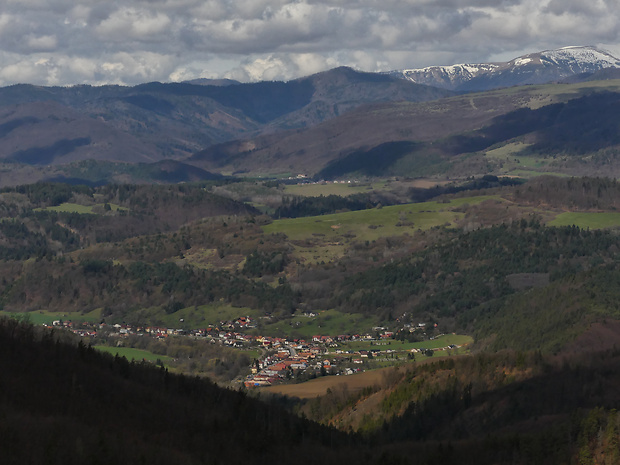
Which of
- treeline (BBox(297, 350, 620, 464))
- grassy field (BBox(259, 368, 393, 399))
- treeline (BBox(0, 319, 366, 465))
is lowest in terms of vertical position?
grassy field (BBox(259, 368, 393, 399))

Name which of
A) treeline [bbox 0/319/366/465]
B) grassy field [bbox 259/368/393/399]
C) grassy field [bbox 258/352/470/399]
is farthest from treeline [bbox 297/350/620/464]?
treeline [bbox 0/319/366/465]

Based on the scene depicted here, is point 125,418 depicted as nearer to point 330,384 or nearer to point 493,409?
point 493,409

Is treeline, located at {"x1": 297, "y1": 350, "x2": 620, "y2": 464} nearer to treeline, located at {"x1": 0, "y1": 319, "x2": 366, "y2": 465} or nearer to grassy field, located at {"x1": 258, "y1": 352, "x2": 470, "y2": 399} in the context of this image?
grassy field, located at {"x1": 258, "y1": 352, "x2": 470, "y2": 399}

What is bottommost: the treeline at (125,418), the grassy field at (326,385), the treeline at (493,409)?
the grassy field at (326,385)

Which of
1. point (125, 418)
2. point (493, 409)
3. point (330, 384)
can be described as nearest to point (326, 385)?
point (330, 384)

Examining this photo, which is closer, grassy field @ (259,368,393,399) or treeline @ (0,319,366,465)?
treeline @ (0,319,366,465)

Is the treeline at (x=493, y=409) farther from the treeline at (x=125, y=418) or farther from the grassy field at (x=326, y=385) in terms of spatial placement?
the treeline at (x=125, y=418)

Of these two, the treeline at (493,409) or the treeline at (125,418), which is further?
the treeline at (493,409)

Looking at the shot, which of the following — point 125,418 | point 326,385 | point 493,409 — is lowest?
point 326,385

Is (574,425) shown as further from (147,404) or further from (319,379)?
(319,379)

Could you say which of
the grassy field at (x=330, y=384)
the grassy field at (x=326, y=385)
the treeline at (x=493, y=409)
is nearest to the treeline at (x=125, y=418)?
the treeline at (x=493, y=409)

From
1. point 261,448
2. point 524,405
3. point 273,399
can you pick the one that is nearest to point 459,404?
point 524,405
